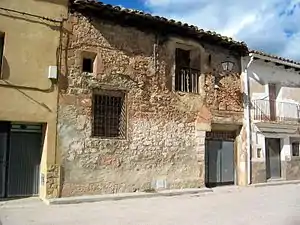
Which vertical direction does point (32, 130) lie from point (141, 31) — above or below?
below

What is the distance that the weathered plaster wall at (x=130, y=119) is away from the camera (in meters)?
11.4

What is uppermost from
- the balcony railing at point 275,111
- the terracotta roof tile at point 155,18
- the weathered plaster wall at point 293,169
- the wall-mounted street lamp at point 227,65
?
the terracotta roof tile at point 155,18

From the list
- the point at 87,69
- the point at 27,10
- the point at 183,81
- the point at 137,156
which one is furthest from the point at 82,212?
the point at 183,81

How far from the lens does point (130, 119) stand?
40.8 feet

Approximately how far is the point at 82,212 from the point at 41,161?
2648 millimetres

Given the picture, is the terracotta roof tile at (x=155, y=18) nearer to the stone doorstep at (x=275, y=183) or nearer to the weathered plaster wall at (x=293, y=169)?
the stone doorstep at (x=275, y=183)

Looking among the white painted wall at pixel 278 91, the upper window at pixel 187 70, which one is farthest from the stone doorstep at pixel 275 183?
the upper window at pixel 187 70

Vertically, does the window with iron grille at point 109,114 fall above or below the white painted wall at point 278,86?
below

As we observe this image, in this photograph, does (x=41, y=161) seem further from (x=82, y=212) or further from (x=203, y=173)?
(x=203, y=173)

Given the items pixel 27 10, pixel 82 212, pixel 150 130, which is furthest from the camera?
pixel 150 130

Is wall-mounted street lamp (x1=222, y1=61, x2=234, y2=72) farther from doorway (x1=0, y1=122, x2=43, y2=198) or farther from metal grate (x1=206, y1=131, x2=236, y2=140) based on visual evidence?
doorway (x1=0, y1=122, x2=43, y2=198)

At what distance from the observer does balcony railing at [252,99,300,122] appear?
16.3m

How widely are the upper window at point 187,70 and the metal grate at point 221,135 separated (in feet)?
5.92

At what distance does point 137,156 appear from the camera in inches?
491
